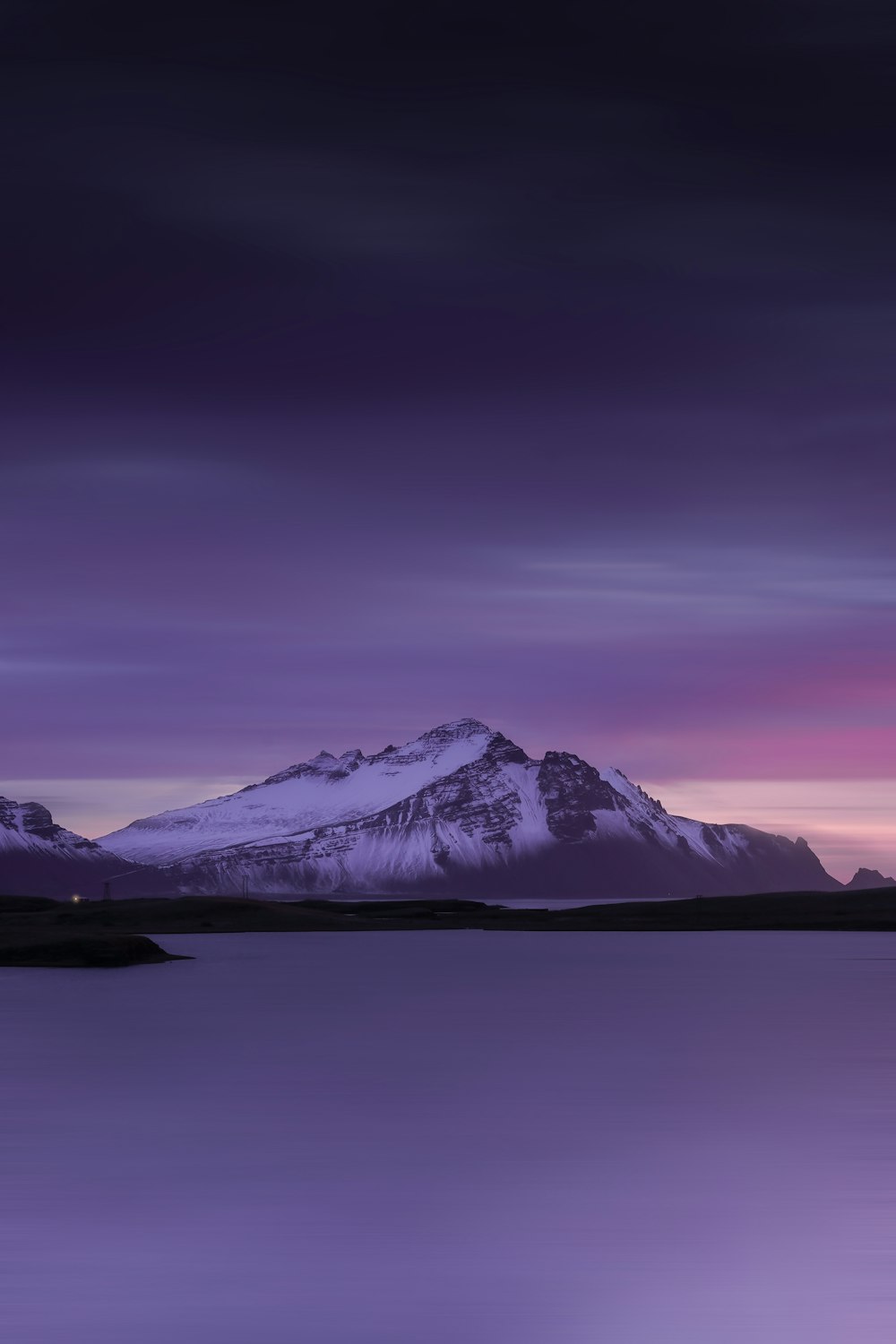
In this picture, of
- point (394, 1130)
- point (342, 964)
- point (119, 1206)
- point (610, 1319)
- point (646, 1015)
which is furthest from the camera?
point (342, 964)

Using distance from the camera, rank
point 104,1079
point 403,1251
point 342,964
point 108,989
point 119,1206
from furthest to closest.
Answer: point 342,964, point 108,989, point 104,1079, point 119,1206, point 403,1251

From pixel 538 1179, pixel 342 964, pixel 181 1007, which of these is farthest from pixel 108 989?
pixel 538 1179

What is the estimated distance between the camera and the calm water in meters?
25.3

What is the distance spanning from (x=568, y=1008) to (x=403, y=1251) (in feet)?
209

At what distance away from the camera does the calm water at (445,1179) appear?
83.1 feet

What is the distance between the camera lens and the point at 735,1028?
8050cm

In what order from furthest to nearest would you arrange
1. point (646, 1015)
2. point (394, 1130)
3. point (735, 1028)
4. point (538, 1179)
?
1. point (646, 1015)
2. point (735, 1028)
3. point (394, 1130)
4. point (538, 1179)

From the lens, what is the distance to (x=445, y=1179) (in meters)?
37.2

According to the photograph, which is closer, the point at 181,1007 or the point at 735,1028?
the point at 735,1028

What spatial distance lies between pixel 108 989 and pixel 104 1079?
51.6 metres

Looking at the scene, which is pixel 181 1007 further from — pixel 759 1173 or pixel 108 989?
pixel 759 1173

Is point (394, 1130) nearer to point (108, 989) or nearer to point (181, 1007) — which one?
point (181, 1007)

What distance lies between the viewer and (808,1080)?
58.1 meters

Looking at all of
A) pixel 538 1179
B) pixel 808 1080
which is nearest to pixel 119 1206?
pixel 538 1179
